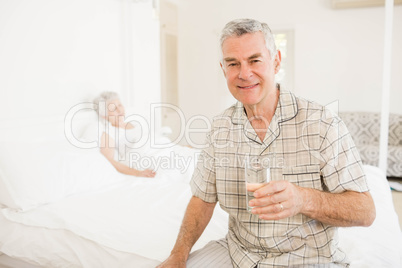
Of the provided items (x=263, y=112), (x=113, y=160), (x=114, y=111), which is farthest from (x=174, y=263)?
(x=114, y=111)

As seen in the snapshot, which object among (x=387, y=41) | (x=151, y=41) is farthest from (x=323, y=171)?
(x=151, y=41)

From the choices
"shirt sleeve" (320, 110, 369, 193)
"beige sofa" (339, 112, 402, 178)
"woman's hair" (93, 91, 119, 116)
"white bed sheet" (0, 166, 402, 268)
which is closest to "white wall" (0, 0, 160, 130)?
"woman's hair" (93, 91, 119, 116)

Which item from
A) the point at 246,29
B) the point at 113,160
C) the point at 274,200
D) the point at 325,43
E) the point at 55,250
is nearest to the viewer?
the point at 274,200

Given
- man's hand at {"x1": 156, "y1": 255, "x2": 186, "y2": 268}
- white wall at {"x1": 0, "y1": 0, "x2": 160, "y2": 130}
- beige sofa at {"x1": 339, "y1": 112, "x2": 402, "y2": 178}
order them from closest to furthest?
man's hand at {"x1": 156, "y1": 255, "x2": 186, "y2": 268}, white wall at {"x1": 0, "y1": 0, "x2": 160, "y2": 130}, beige sofa at {"x1": 339, "y1": 112, "x2": 402, "y2": 178}

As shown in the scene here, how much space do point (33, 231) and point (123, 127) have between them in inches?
53.5

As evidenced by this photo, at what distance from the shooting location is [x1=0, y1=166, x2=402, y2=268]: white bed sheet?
151 centimetres

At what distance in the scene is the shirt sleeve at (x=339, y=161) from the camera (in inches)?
43.5

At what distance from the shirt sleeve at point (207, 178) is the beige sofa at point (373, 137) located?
3464 millimetres

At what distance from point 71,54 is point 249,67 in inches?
76.0

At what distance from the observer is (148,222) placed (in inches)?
70.5

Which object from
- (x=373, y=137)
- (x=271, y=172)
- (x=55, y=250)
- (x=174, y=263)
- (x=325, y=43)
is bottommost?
(x=55, y=250)

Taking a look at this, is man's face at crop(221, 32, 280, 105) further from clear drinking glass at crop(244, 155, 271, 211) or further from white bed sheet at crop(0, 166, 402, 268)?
white bed sheet at crop(0, 166, 402, 268)

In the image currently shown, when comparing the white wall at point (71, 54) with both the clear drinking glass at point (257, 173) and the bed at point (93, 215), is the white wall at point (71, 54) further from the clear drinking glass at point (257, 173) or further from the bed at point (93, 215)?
the clear drinking glass at point (257, 173)

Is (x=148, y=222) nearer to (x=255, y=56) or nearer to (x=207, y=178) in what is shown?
(x=207, y=178)
